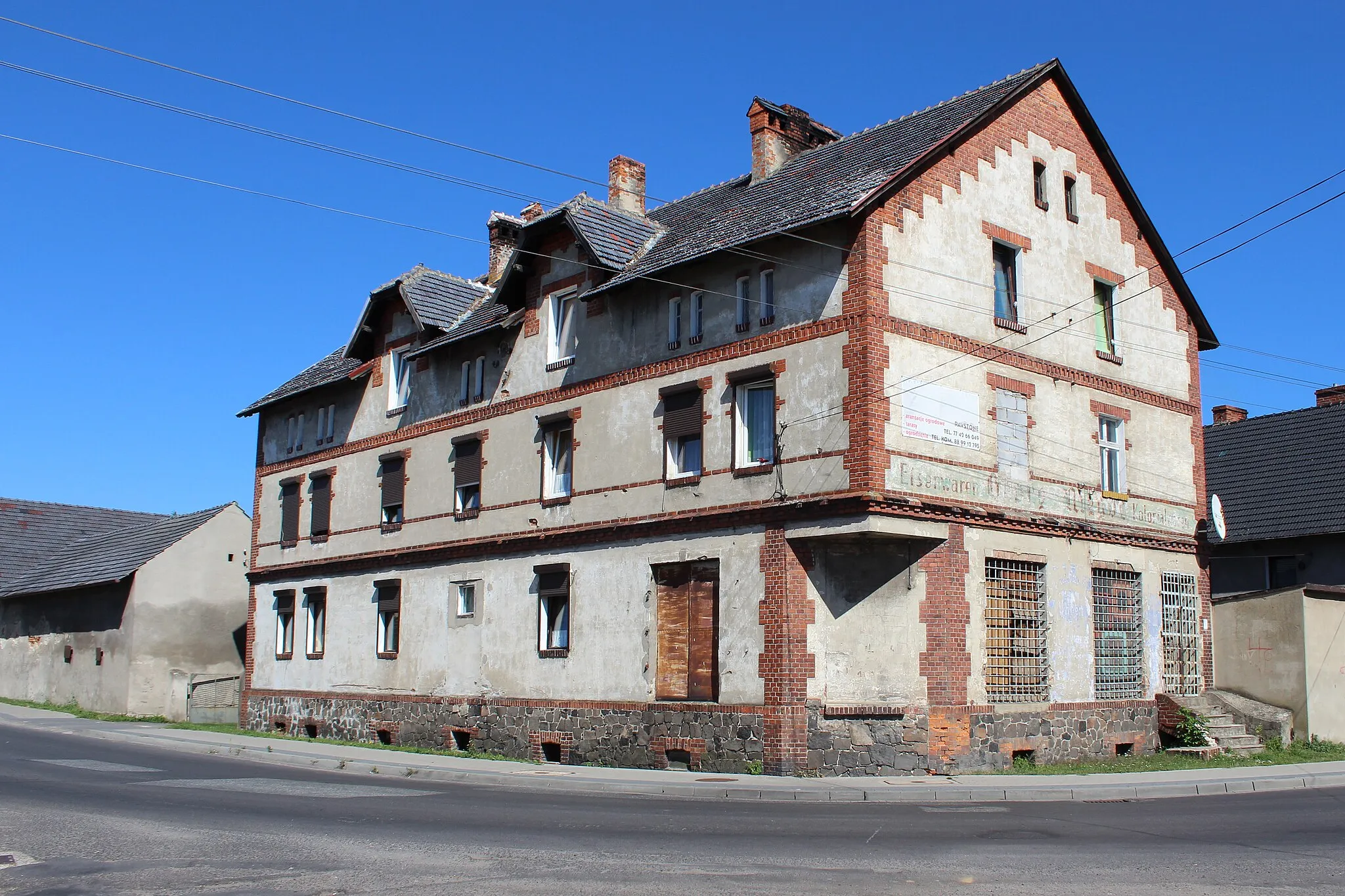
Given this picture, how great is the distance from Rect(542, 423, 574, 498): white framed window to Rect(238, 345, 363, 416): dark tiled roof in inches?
330

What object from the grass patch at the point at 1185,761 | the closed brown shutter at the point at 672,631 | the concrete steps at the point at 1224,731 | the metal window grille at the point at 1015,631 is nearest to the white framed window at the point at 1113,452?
the metal window grille at the point at 1015,631

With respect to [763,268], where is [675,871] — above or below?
below

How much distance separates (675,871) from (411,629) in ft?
65.5

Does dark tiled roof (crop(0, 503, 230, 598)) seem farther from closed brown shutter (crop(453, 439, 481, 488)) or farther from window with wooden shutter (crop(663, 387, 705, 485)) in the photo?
window with wooden shutter (crop(663, 387, 705, 485))

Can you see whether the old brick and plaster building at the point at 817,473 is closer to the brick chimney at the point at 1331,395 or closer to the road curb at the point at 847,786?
the road curb at the point at 847,786

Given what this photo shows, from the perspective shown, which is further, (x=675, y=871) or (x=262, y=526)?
(x=262, y=526)

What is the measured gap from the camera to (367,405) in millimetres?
32688

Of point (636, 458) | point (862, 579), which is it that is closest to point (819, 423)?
point (862, 579)

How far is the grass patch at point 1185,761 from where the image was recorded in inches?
843

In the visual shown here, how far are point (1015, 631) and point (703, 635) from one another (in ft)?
18.1

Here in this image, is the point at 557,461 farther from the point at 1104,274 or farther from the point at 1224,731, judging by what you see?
the point at 1224,731

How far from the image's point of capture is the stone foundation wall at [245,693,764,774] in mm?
21562

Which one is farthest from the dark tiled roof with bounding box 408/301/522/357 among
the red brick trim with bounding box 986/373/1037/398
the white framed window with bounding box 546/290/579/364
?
the red brick trim with bounding box 986/373/1037/398

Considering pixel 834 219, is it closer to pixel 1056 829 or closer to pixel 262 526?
pixel 1056 829
